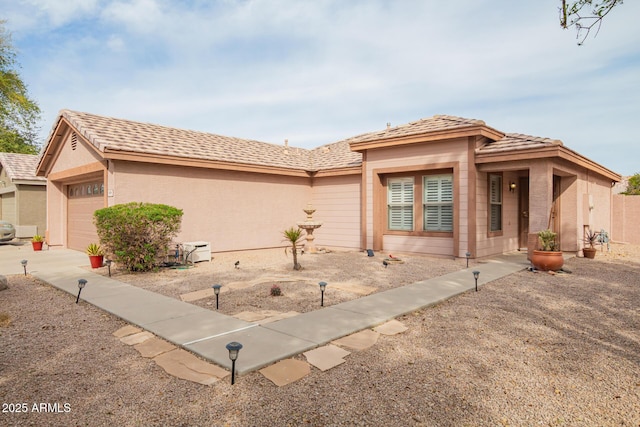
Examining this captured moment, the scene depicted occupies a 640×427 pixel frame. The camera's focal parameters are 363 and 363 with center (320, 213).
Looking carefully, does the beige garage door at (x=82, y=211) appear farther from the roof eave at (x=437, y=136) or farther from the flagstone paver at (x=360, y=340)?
the flagstone paver at (x=360, y=340)

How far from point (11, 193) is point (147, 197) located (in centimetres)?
1351

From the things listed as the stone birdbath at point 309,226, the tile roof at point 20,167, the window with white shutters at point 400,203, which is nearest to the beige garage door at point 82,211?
the tile roof at point 20,167

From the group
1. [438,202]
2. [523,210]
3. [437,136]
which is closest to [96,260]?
[438,202]

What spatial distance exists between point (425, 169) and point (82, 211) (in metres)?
12.1

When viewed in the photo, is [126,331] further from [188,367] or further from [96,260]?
[96,260]

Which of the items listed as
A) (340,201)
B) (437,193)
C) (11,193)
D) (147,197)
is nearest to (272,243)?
(340,201)

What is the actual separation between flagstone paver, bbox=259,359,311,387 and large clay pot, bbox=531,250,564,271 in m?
7.37

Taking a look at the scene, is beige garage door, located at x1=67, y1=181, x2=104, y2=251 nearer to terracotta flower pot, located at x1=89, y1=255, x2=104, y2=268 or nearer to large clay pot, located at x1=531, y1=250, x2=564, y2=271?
terracotta flower pot, located at x1=89, y1=255, x2=104, y2=268

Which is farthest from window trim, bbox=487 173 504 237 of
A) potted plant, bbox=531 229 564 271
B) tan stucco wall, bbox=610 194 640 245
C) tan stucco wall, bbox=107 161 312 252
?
tan stucco wall, bbox=610 194 640 245

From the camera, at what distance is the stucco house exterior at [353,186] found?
1022cm

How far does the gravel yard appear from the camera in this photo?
277 cm

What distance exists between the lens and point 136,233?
8.62m

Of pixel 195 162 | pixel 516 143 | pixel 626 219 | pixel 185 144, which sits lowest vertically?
→ pixel 626 219

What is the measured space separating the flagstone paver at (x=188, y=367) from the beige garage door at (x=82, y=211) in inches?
372
